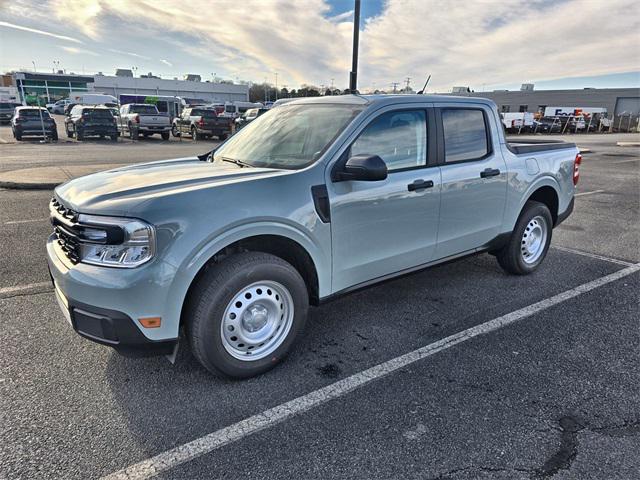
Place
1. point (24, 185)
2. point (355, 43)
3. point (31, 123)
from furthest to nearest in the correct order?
1. point (31, 123)
2. point (355, 43)
3. point (24, 185)

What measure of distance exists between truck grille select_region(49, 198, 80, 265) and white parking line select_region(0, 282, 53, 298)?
1605mm

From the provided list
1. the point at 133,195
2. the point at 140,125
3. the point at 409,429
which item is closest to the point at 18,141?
the point at 140,125

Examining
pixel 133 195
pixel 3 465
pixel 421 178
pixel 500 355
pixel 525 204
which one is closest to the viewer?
pixel 3 465

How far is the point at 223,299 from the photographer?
2.73 m

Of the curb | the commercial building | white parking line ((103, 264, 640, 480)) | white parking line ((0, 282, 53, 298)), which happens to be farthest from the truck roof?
the commercial building

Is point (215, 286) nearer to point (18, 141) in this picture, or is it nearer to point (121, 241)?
point (121, 241)

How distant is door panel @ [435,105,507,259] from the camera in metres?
3.90

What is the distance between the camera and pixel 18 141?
21469 mm

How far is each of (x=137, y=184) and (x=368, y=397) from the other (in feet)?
6.55

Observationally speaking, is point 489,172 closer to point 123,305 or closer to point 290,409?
point 290,409

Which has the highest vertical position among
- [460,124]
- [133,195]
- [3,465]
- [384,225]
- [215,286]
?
[460,124]

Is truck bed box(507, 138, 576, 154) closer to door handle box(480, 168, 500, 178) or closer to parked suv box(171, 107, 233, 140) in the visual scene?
door handle box(480, 168, 500, 178)

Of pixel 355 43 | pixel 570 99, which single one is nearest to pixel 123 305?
pixel 355 43

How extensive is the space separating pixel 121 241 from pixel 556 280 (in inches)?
172
